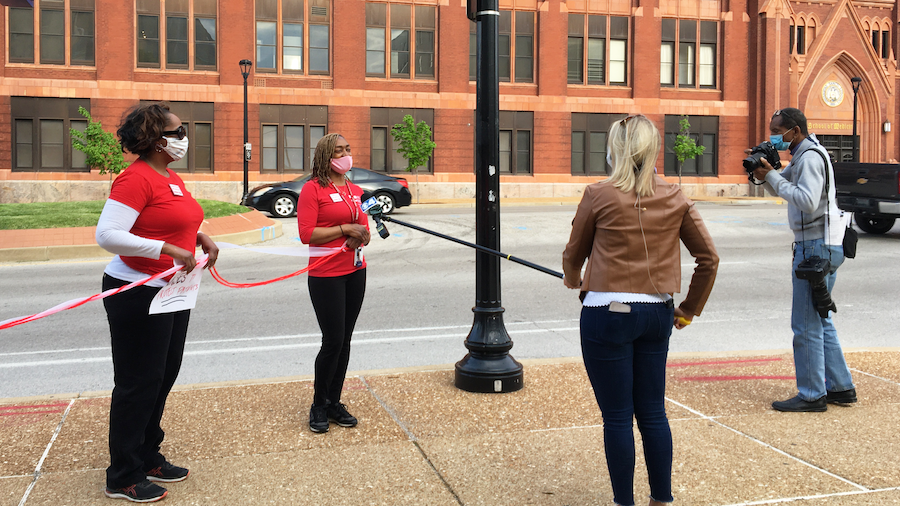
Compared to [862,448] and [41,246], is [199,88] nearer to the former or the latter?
[41,246]

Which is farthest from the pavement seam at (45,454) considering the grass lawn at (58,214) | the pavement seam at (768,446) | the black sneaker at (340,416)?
the grass lawn at (58,214)

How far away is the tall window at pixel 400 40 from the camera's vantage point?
3591cm

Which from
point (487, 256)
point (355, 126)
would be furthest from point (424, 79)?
point (487, 256)

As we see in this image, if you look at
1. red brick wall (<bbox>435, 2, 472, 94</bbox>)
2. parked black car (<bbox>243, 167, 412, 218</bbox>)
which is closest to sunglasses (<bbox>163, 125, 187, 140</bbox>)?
parked black car (<bbox>243, 167, 412, 218</bbox>)

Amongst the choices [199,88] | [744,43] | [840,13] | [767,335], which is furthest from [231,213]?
[840,13]

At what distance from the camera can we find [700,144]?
40500 millimetres

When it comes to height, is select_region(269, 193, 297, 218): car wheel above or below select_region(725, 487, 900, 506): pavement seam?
above

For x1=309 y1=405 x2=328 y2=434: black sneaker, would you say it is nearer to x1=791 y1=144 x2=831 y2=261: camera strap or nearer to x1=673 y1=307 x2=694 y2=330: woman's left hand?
x1=673 y1=307 x2=694 y2=330: woman's left hand

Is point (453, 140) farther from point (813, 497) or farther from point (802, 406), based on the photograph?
point (813, 497)

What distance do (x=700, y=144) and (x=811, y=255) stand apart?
37204mm

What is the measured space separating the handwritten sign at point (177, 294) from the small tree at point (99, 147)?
28.2 metres

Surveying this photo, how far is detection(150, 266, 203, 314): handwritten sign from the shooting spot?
12.7 ft

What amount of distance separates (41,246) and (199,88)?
20.9 metres

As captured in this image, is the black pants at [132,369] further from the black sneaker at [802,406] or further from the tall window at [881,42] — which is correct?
the tall window at [881,42]
